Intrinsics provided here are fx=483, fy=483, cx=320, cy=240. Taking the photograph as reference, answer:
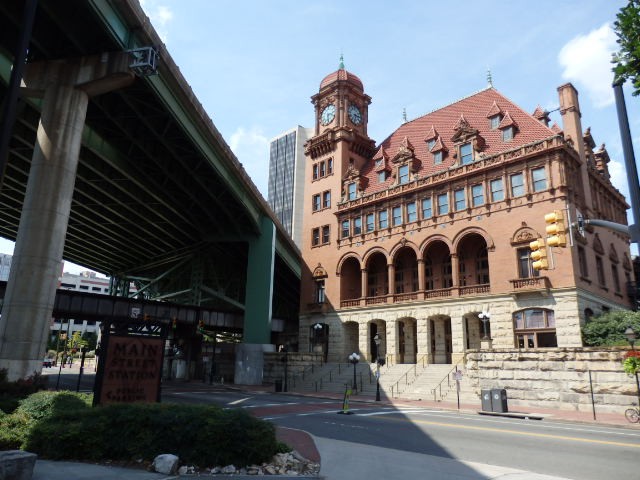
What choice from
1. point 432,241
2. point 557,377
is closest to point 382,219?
point 432,241

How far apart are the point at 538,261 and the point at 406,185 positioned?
1311 inches

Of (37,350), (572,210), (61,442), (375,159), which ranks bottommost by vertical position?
(61,442)

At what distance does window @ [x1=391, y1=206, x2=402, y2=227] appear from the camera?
46844 mm

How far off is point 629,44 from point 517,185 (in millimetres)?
29616

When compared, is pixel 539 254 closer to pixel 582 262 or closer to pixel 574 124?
pixel 582 262

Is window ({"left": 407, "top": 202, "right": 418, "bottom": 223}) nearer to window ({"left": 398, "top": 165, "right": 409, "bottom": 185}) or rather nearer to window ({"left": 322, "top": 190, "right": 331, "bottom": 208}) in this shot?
window ({"left": 398, "top": 165, "right": 409, "bottom": 185})

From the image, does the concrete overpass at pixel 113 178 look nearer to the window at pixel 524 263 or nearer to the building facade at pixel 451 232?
the building facade at pixel 451 232

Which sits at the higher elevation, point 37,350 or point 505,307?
point 505,307

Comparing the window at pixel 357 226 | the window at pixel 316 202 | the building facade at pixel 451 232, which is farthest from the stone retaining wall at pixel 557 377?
the window at pixel 316 202

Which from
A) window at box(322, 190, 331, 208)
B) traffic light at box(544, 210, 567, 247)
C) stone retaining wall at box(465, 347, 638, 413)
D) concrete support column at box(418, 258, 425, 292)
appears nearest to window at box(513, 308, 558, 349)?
stone retaining wall at box(465, 347, 638, 413)

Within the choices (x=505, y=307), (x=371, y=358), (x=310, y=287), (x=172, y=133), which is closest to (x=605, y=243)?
(x=505, y=307)

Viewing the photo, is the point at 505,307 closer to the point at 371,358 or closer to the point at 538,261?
the point at 371,358

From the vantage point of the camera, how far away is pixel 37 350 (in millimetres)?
21125

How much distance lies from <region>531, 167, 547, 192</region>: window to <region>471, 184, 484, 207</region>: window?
14.2ft
